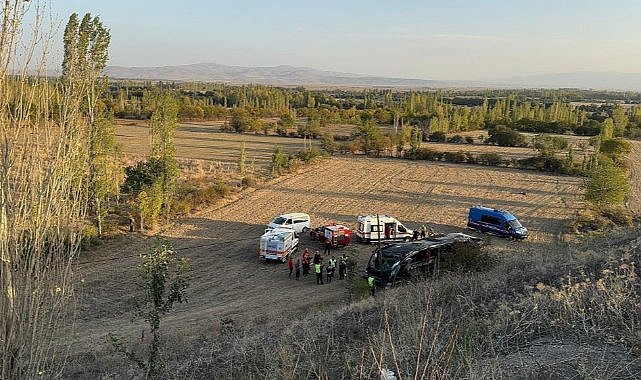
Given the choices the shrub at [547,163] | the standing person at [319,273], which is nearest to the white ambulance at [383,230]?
the standing person at [319,273]

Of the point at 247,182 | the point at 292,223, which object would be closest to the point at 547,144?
the point at 247,182

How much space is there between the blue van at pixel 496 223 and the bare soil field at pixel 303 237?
54cm

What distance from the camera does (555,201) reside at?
29.9 m

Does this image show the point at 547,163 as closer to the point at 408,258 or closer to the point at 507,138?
the point at 507,138

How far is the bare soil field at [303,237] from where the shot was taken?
13.5 meters

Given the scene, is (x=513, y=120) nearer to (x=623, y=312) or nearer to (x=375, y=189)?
(x=375, y=189)

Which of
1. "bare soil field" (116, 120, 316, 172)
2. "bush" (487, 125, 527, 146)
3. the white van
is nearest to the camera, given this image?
the white van

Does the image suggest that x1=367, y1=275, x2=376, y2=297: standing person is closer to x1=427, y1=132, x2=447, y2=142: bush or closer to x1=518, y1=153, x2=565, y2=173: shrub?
x1=518, y1=153, x2=565, y2=173: shrub

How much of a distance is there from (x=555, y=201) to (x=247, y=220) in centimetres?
1775

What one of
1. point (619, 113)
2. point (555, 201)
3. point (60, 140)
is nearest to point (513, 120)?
point (619, 113)

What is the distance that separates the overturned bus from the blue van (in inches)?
260

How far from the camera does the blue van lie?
21453mm

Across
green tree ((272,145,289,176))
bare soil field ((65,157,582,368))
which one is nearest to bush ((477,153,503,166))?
bare soil field ((65,157,582,368))

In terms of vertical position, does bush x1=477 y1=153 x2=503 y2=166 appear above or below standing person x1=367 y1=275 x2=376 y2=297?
above
